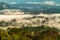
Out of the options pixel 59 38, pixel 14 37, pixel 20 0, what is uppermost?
pixel 14 37

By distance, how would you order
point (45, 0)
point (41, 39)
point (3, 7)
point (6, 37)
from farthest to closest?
point (45, 0)
point (3, 7)
point (41, 39)
point (6, 37)

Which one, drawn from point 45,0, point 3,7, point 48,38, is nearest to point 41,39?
point 48,38

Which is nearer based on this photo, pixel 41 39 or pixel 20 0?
pixel 41 39

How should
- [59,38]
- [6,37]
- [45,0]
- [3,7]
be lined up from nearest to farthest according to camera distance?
1. [6,37]
2. [59,38]
3. [3,7]
4. [45,0]

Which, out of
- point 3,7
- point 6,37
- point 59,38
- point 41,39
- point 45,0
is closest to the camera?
point 6,37

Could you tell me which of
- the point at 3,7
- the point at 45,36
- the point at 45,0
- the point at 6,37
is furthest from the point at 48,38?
the point at 45,0

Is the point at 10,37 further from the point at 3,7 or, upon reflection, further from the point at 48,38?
the point at 3,7

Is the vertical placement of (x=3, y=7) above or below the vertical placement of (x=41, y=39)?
below

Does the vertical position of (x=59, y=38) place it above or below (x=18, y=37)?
below

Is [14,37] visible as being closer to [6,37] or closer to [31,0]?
[6,37]
